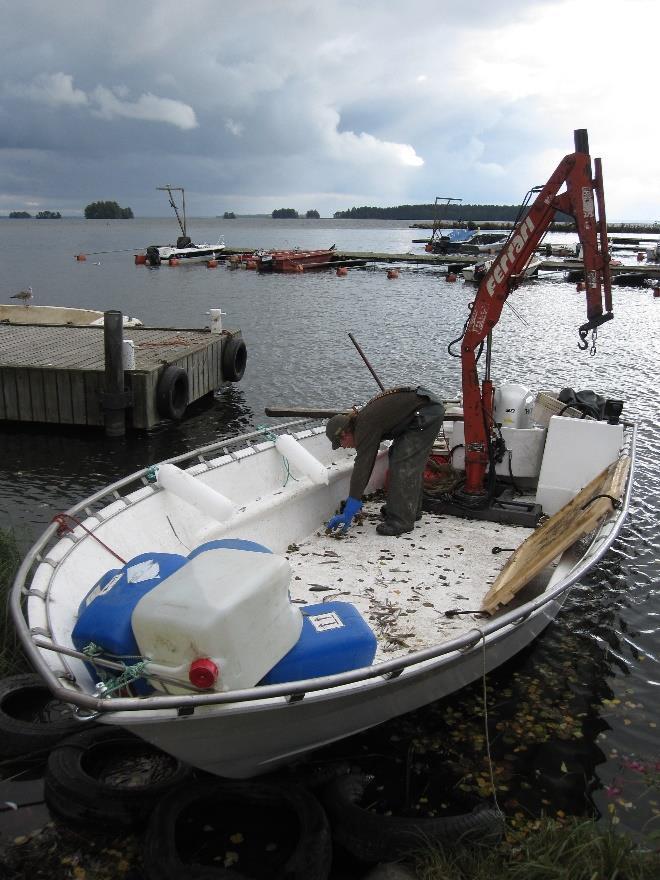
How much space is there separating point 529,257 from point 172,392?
26.8 feet

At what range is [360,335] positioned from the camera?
1110 inches

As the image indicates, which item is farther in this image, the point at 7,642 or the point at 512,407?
the point at 512,407

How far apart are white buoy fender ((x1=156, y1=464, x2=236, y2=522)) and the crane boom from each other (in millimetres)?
3195

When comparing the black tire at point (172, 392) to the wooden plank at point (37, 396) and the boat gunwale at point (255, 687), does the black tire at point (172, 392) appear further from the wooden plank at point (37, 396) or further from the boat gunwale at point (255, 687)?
the boat gunwale at point (255, 687)

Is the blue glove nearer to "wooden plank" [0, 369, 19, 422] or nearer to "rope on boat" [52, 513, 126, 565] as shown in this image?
"rope on boat" [52, 513, 126, 565]

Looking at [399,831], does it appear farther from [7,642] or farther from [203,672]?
[7,642]

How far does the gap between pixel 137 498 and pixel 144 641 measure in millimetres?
2401

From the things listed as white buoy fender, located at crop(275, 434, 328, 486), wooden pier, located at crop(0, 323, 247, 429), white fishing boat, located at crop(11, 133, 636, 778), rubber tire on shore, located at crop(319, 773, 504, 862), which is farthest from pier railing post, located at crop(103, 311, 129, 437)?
rubber tire on shore, located at crop(319, 773, 504, 862)

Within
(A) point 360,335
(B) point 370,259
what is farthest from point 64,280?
(A) point 360,335

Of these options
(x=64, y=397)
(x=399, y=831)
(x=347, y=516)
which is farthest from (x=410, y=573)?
(x=64, y=397)

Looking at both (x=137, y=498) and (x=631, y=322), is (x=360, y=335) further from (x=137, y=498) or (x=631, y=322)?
(x=137, y=498)

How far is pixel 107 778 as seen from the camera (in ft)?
16.8

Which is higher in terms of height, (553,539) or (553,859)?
(553,539)

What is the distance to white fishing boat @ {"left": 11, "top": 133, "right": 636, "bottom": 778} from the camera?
13.1 feet
